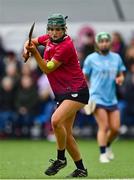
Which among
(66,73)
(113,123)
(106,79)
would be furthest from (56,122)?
(106,79)

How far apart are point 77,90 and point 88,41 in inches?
349

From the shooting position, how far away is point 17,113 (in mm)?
19594

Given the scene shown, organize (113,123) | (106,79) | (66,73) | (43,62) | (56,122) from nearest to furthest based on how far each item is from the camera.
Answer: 1. (43,62)
2. (56,122)
3. (66,73)
4. (113,123)
5. (106,79)

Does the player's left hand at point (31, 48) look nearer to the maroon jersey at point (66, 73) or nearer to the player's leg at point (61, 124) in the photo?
the maroon jersey at point (66, 73)

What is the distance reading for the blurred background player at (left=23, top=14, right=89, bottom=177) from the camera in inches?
424

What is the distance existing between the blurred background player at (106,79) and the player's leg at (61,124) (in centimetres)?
303

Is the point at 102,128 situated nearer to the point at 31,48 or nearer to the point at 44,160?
the point at 44,160

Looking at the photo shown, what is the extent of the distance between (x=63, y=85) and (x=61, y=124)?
20.7 inches

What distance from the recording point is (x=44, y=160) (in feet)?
46.3

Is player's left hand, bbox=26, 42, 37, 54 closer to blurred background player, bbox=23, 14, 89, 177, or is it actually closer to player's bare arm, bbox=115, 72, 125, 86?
blurred background player, bbox=23, 14, 89, 177

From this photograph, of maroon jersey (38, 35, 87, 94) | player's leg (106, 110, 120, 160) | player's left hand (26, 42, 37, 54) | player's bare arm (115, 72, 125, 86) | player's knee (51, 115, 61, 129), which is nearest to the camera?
player's left hand (26, 42, 37, 54)

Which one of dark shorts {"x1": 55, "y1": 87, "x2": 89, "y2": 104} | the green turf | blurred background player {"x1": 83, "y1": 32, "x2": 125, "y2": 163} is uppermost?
dark shorts {"x1": 55, "y1": 87, "x2": 89, "y2": 104}

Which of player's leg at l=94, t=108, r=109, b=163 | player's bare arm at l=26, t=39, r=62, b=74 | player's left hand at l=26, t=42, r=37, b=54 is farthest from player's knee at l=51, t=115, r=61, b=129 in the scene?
player's leg at l=94, t=108, r=109, b=163

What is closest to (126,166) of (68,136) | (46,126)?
(68,136)
